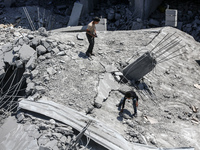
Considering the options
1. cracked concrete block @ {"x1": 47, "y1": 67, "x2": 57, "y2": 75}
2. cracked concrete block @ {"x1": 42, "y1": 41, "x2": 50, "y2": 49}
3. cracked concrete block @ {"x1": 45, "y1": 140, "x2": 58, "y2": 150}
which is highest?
cracked concrete block @ {"x1": 42, "y1": 41, "x2": 50, "y2": 49}

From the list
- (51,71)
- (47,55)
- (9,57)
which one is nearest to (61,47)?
(47,55)

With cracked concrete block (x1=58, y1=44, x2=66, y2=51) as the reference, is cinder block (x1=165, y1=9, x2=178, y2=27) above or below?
above

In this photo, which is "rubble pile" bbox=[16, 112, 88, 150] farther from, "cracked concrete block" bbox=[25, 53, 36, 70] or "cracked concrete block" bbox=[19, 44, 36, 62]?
"cracked concrete block" bbox=[19, 44, 36, 62]

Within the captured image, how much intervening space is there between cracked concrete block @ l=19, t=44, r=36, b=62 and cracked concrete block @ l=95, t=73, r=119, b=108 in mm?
2688

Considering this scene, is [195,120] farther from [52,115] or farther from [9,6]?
[9,6]

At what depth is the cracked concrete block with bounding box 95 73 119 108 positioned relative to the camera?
656cm

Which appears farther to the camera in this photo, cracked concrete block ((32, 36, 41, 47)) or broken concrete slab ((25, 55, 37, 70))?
cracked concrete block ((32, 36, 41, 47))

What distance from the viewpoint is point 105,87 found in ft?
23.1

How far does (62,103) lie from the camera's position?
6293 millimetres

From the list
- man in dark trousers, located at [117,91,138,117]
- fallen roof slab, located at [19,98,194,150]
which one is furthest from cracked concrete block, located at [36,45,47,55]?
man in dark trousers, located at [117,91,138,117]

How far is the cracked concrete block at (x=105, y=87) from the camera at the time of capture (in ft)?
21.5

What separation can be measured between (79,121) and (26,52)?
142 inches

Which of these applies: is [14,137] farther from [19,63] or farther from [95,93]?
[19,63]

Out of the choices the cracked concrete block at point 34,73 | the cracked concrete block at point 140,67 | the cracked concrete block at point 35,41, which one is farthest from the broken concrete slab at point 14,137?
the cracked concrete block at point 140,67
